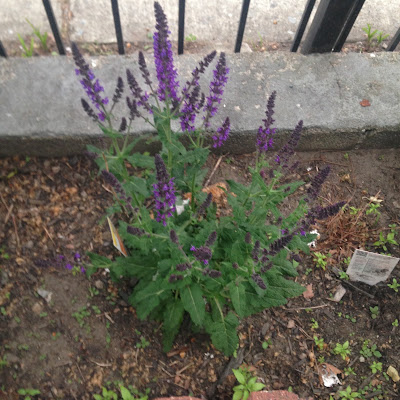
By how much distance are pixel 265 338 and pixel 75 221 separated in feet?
4.89

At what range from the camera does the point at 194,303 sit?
2.11m

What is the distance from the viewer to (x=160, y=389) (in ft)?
8.26

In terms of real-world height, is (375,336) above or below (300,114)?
below

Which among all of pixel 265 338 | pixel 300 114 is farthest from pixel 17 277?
pixel 300 114

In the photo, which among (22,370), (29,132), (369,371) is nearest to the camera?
(22,370)

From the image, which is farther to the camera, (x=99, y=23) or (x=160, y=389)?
(x=99, y=23)

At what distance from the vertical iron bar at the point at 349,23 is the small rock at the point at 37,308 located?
298 centimetres

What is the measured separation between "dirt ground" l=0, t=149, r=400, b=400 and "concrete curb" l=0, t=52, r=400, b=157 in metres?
0.29

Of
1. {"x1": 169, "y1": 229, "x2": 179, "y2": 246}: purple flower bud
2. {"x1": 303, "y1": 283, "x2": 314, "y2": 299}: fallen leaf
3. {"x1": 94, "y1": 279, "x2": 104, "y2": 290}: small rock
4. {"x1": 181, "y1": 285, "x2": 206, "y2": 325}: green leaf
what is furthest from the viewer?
{"x1": 303, "y1": 283, "x2": 314, "y2": 299}: fallen leaf

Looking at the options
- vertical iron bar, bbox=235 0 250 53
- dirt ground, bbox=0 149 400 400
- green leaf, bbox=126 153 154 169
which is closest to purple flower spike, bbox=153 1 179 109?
green leaf, bbox=126 153 154 169

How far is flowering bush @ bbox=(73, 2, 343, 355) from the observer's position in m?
1.87

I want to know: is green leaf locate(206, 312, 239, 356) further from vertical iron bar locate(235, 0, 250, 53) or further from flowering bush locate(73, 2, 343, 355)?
vertical iron bar locate(235, 0, 250, 53)

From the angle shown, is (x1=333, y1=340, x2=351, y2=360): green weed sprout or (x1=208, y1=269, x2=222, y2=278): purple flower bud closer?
(x1=208, y1=269, x2=222, y2=278): purple flower bud

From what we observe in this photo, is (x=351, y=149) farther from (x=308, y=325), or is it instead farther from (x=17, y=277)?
(x=17, y=277)
